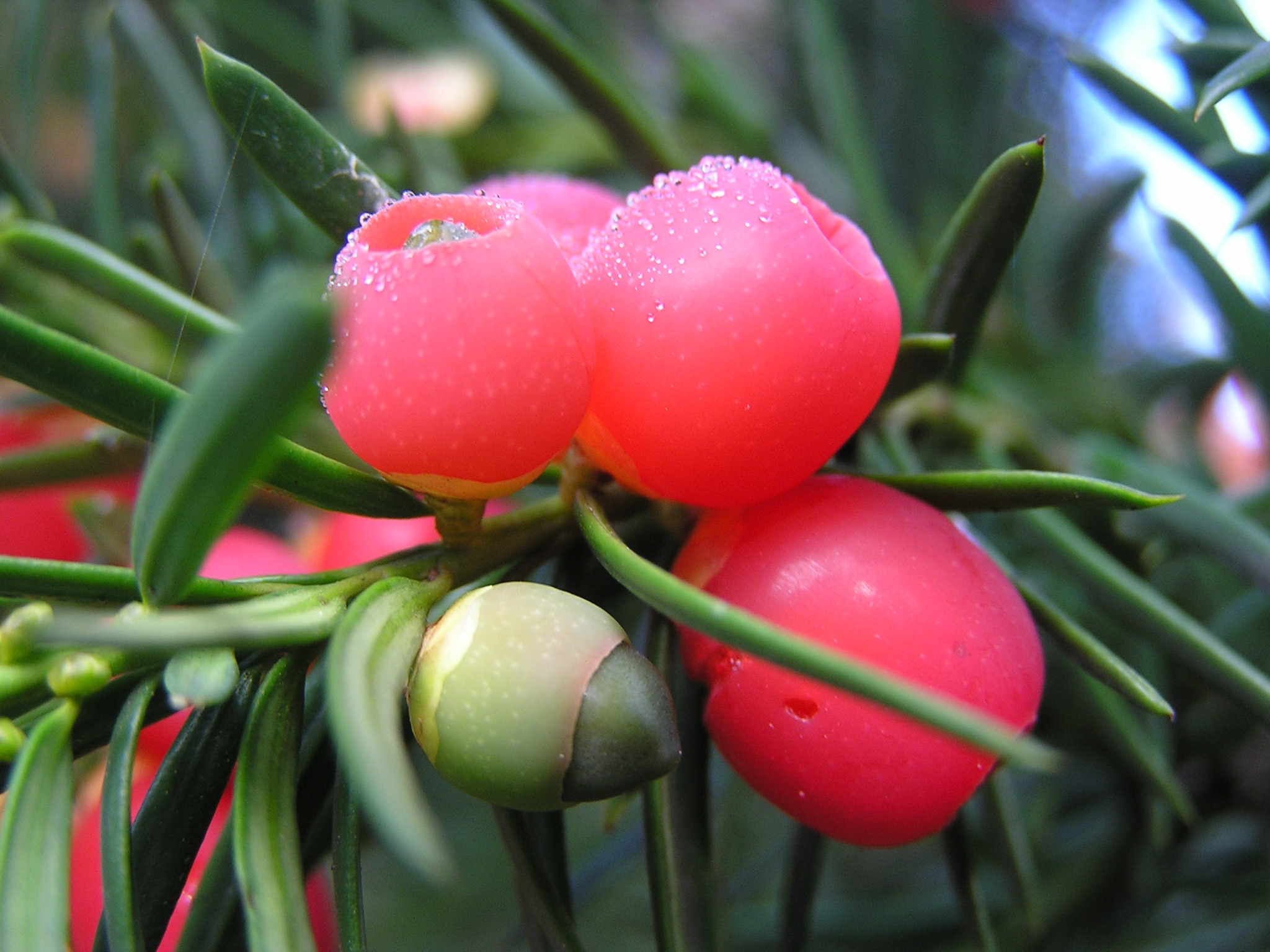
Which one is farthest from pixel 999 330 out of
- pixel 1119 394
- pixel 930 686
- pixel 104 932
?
pixel 104 932

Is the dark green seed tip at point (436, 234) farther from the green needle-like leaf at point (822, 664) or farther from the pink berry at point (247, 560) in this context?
the pink berry at point (247, 560)

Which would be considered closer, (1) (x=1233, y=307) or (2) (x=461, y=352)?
(2) (x=461, y=352)

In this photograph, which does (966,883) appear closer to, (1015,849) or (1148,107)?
(1015,849)

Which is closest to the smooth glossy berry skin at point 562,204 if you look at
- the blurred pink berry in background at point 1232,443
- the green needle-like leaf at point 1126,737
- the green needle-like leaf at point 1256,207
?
the green needle-like leaf at point 1256,207

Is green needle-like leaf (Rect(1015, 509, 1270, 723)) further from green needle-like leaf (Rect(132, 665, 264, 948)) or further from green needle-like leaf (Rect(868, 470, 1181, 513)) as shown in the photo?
green needle-like leaf (Rect(132, 665, 264, 948))

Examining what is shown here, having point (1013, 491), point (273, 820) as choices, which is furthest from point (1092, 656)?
point (273, 820)

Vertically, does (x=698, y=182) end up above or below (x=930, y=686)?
above

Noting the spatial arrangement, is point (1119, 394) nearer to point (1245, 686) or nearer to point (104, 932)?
point (1245, 686)
